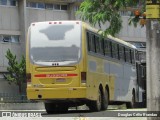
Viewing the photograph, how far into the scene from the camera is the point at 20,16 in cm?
6462

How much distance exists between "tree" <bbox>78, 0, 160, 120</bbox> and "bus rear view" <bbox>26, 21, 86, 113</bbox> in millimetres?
7564

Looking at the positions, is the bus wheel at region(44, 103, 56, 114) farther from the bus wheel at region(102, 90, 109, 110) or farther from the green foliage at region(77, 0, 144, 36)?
the green foliage at region(77, 0, 144, 36)

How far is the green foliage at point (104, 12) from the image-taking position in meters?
12.6

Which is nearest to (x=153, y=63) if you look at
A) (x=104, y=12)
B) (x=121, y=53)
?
(x=104, y=12)

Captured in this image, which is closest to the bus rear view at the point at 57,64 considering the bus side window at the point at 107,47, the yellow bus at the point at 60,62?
the yellow bus at the point at 60,62

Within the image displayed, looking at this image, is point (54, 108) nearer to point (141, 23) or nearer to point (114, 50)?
point (114, 50)

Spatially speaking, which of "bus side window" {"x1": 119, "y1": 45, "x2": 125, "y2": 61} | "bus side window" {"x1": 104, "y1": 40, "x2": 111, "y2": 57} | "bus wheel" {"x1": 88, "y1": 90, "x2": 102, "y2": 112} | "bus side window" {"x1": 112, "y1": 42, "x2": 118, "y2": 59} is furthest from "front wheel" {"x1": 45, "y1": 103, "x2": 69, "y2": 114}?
"bus side window" {"x1": 119, "y1": 45, "x2": 125, "y2": 61}

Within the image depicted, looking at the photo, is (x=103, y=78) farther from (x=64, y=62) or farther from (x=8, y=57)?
(x=8, y=57)

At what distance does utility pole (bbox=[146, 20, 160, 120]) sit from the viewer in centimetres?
1192

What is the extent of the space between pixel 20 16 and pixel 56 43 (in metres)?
44.3

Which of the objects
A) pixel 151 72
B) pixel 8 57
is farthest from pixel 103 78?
pixel 8 57

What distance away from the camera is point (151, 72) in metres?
12.0

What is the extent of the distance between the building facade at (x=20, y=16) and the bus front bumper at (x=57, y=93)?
1569 inches

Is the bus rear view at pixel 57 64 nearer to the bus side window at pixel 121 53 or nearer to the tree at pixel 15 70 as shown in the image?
the bus side window at pixel 121 53
